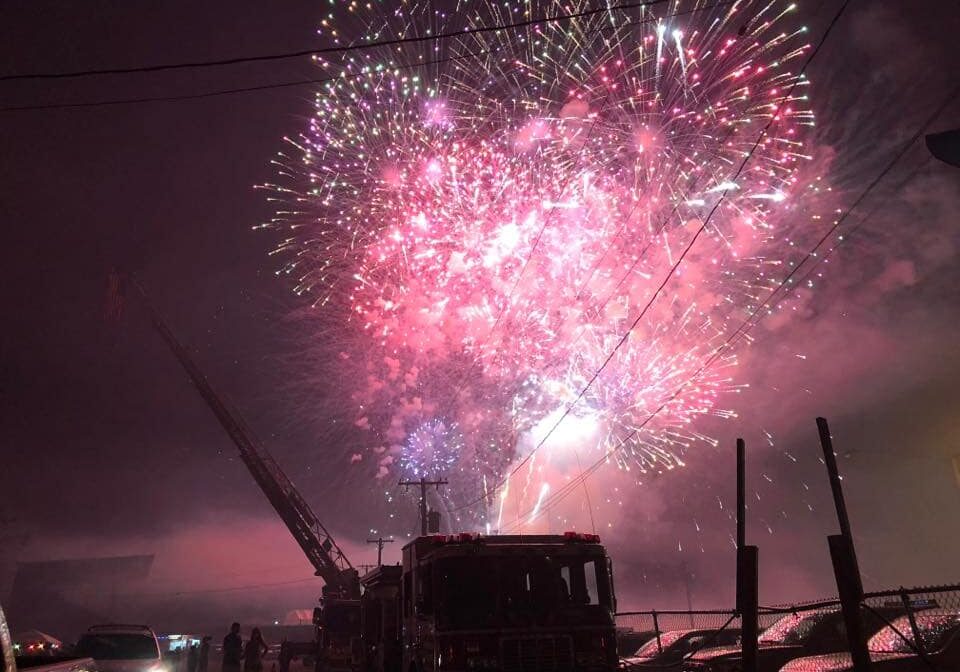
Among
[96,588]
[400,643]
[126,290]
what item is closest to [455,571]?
[400,643]

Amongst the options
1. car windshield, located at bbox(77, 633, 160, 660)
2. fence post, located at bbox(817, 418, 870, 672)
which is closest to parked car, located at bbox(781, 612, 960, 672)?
fence post, located at bbox(817, 418, 870, 672)

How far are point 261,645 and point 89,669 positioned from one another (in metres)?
12.2

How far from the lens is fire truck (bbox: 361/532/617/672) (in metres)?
8.42

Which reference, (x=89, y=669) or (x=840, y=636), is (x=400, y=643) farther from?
(x=840, y=636)

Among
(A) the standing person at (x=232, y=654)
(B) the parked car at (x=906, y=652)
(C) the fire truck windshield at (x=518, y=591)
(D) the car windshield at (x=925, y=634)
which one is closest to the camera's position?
(C) the fire truck windshield at (x=518, y=591)

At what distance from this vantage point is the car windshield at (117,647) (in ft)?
42.7

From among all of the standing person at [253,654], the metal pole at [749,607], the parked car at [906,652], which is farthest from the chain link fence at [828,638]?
the standing person at [253,654]

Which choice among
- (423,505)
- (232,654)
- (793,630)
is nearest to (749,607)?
(793,630)

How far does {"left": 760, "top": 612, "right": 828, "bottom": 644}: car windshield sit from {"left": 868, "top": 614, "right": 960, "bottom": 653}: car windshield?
346 centimetres

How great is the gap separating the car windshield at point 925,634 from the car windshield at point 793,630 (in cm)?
346

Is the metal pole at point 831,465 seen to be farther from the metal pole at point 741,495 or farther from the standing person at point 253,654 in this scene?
the standing person at point 253,654

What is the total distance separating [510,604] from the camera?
881 cm

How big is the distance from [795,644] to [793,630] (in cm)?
86

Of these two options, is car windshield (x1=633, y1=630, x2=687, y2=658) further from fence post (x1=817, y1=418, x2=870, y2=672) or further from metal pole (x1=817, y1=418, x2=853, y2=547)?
fence post (x1=817, y1=418, x2=870, y2=672)
